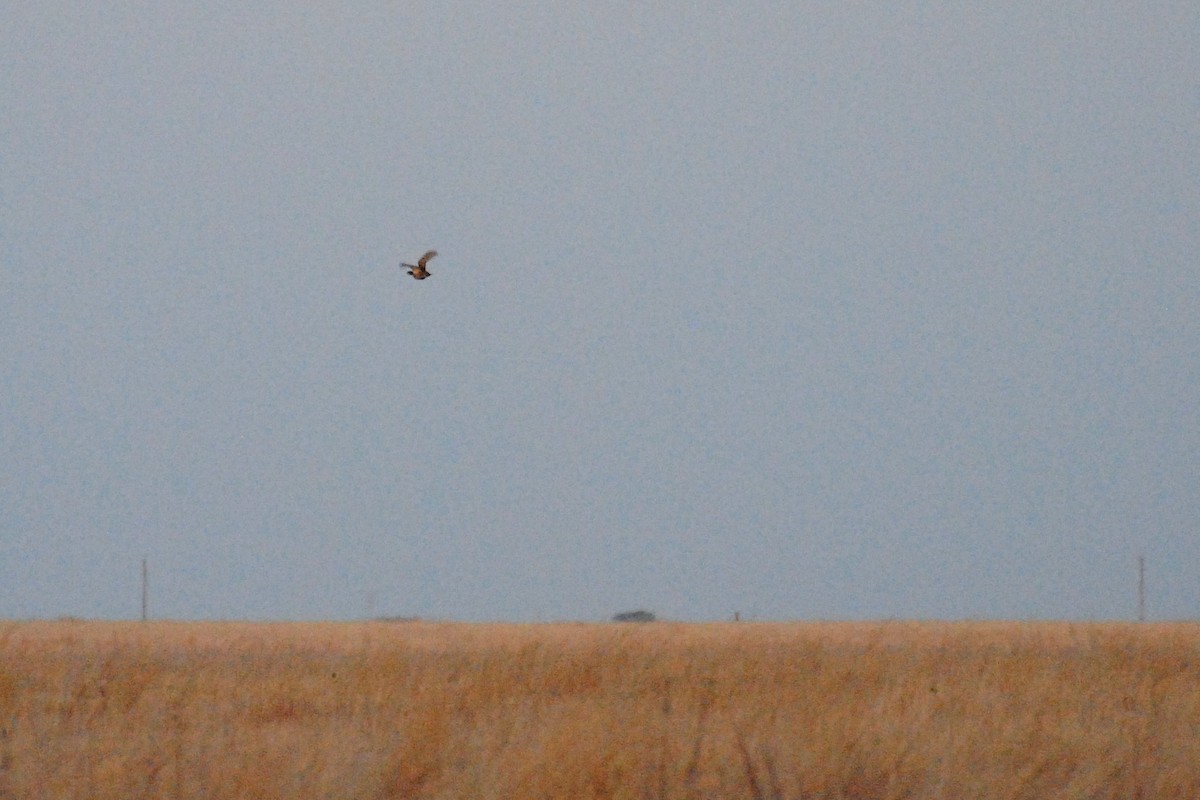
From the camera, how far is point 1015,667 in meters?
14.4

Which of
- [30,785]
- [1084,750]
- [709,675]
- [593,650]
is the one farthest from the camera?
[593,650]

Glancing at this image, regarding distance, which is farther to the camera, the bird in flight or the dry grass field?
the bird in flight

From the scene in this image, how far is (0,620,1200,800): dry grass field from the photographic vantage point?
Answer: 291 inches

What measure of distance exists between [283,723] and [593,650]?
18.2 feet

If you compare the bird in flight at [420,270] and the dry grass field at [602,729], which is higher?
the bird in flight at [420,270]

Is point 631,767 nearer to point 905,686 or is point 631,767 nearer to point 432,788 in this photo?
point 432,788

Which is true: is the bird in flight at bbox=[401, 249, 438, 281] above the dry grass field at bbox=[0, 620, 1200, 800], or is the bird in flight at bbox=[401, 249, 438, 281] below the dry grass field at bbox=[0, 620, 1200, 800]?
above

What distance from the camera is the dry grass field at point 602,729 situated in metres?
7.39

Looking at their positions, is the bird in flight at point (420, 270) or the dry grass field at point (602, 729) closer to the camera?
the dry grass field at point (602, 729)

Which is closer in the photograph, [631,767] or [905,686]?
[631,767]

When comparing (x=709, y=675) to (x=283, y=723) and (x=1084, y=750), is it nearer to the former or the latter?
(x=283, y=723)

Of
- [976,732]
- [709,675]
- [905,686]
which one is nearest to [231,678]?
[709,675]

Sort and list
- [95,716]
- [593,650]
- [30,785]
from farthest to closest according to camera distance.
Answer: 1. [593,650]
2. [95,716]
3. [30,785]

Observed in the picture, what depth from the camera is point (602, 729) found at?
8.30 meters
